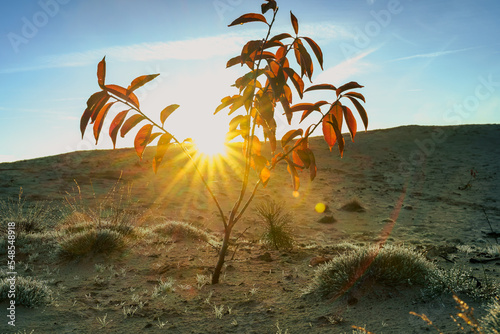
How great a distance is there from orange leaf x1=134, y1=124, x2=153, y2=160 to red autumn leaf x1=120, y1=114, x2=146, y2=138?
0.47 ft

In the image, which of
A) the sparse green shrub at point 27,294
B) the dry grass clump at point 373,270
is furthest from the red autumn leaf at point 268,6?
the sparse green shrub at point 27,294

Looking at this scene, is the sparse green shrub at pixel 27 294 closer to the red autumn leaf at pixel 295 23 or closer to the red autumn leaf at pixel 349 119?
the red autumn leaf at pixel 349 119

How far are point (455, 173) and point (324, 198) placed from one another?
11.0m

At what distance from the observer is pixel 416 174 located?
21719 mm

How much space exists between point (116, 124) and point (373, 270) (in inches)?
130

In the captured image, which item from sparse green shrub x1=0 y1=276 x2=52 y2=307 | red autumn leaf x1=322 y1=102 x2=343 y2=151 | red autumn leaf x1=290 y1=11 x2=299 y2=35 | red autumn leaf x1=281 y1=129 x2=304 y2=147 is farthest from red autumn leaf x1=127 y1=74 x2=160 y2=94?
sparse green shrub x1=0 y1=276 x2=52 y2=307

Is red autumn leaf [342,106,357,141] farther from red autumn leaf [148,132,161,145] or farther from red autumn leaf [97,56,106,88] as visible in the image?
red autumn leaf [97,56,106,88]

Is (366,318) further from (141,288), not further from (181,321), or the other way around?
(141,288)

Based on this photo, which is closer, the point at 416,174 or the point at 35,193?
the point at 35,193

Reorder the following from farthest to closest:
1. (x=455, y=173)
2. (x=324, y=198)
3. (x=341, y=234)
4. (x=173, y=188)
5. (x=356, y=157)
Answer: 1. (x=356, y=157)
2. (x=455, y=173)
3. (x=173, y=188)
4. (x=324, y=198)
5. (x=341, y=234)

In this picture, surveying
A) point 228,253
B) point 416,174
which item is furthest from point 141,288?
point 416,174

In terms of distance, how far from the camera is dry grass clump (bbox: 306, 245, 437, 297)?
13.5 feet

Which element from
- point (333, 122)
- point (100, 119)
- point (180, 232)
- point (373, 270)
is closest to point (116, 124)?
point (100, 119)

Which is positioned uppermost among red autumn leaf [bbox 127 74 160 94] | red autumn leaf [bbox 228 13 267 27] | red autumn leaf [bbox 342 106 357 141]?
red autumn leaf [bbox 228 13 267 27]
